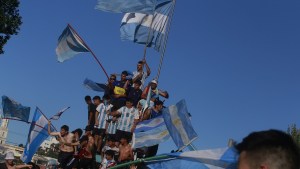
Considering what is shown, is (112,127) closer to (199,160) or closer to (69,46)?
(69,46)

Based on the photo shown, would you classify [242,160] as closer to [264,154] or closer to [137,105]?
[264,154]

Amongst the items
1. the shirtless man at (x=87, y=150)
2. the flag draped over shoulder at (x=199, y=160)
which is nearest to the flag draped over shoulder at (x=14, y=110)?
the shirtless man at (x=87, y=150)

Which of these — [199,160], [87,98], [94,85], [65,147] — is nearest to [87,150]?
[65,147]

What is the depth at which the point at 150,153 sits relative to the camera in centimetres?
1095

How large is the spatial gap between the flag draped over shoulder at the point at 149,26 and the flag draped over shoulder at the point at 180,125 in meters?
5.76

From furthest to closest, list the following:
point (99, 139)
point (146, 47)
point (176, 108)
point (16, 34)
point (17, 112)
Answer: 1. point (16, 34)
2. point (17, 112)
3. point (146, 47)
4. point (99, 139)
5. point (176, 108)

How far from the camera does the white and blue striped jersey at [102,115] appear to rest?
466 inches

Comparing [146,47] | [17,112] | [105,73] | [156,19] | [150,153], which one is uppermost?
[156,19]

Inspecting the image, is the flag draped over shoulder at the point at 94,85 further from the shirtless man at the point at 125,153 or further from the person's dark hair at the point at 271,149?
the person's dark hair at the point at 271,149

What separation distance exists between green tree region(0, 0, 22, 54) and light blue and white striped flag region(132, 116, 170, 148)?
12.4 m

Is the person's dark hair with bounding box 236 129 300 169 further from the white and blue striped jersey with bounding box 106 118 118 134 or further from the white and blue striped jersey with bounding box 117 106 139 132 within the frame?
the white and blue striped jersey with bounding box 106 118 118 134

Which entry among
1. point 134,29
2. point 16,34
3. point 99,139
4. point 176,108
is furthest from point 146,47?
point 16,34

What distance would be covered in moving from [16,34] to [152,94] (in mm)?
11129

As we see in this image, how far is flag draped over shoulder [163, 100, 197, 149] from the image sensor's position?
793cm
